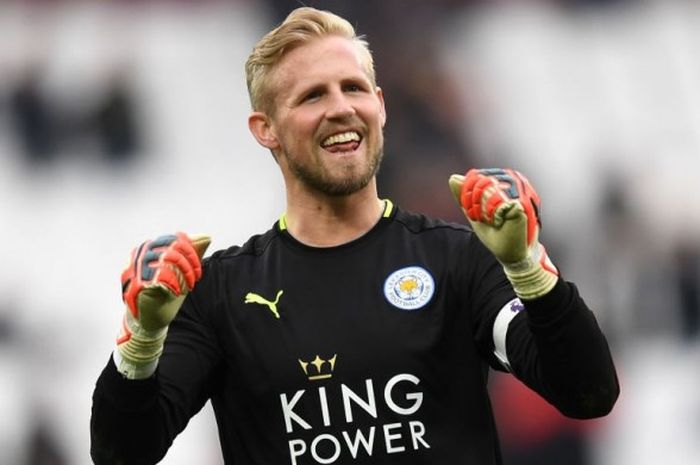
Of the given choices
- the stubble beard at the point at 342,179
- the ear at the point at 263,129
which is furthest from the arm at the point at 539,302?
the ear at the point at 263,129

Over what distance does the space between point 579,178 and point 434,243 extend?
3384 millimetres

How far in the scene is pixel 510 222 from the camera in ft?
10.6

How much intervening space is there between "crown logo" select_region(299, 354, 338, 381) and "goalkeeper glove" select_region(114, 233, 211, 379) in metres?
0.38

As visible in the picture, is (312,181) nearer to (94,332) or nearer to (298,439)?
(298,439)

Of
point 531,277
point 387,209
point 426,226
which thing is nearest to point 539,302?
point 531,277

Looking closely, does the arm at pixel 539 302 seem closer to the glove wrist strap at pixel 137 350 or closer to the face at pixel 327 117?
the face at pixel 327 117

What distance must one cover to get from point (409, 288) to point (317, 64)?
2.21 feet

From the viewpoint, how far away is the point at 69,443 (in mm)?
6434

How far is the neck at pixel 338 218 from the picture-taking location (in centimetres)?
382

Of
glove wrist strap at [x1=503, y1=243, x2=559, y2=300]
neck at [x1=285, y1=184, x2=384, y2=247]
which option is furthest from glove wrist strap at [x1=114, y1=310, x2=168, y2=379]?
glove wrist strap at [x1=503, y1=243, x2=559, y2=300]

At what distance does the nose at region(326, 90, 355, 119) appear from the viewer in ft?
12.3

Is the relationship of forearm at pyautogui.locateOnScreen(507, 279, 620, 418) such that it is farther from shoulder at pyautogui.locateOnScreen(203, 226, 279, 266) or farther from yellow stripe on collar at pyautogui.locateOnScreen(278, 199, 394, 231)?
shoulder at pyautogui.locateOnScreen(203, 226, 279, 266)

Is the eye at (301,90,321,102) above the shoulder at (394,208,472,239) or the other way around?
above

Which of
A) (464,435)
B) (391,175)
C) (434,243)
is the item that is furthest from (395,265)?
(391,175)
